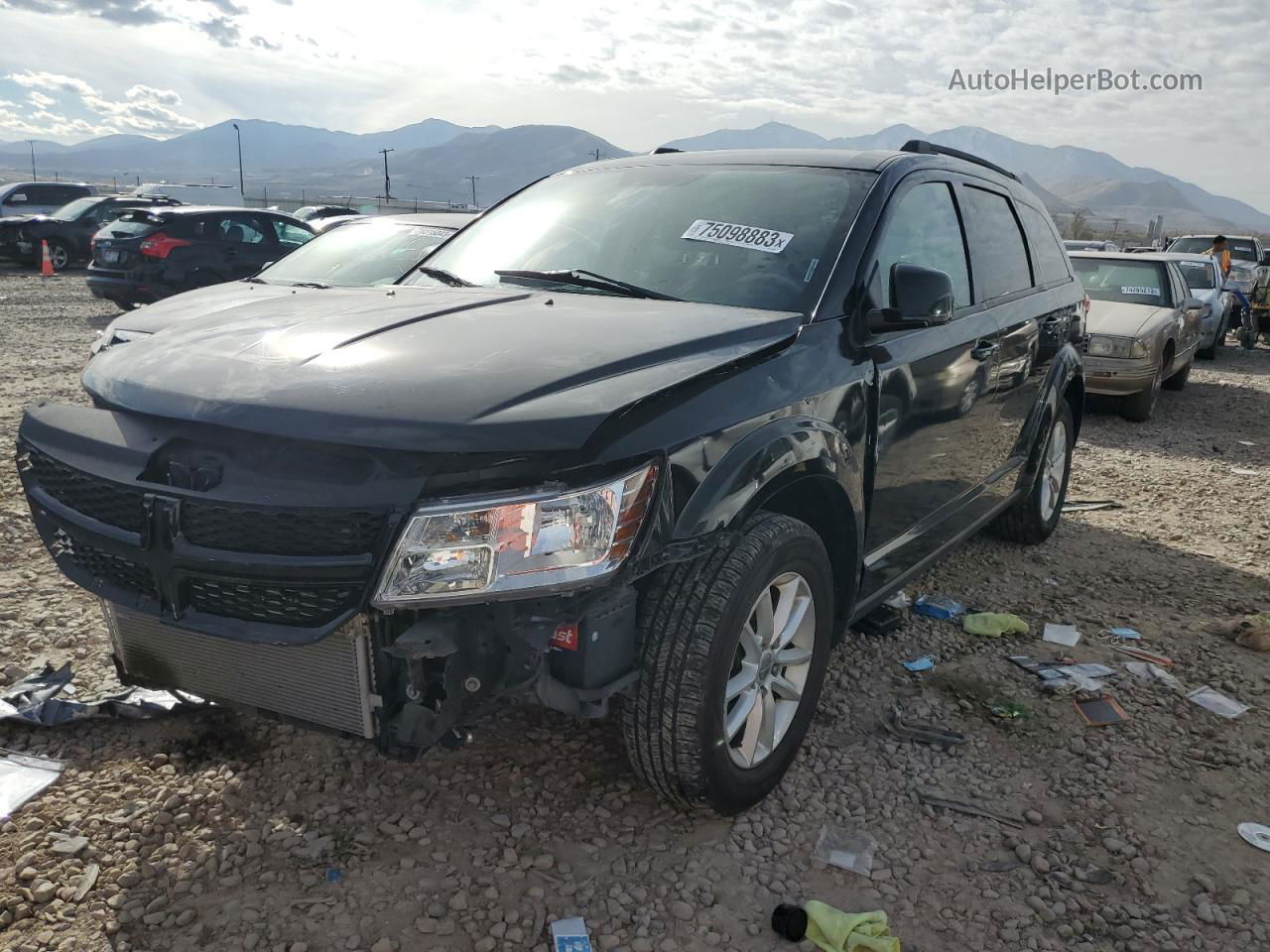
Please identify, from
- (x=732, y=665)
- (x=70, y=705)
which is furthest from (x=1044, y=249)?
(x=70, y=705)

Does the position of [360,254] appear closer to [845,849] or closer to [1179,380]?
[845,849]

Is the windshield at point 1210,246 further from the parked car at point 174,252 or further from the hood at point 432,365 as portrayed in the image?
the hood at point 432,365

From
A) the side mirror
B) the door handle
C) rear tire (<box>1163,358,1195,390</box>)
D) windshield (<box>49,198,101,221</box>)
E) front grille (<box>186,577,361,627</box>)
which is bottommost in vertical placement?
rear tire (<box>1163,358,1195,390</box>)

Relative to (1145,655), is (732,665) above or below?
above

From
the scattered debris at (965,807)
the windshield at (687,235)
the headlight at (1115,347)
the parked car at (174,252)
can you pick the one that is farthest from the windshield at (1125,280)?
the parked car at (174,252)

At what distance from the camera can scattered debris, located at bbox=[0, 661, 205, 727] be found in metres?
2.91

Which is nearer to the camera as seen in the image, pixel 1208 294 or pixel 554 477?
pixel 554 477

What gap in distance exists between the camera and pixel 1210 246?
757 inches

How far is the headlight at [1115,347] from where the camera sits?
347 inches

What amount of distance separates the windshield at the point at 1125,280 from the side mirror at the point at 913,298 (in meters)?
8.29

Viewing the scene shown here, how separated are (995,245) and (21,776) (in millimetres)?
3950

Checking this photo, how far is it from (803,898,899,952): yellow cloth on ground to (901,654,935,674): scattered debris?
148 cm

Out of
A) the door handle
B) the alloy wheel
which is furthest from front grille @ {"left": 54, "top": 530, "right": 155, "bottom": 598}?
the door handle

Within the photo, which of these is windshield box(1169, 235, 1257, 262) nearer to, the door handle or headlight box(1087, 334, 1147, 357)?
headlight box(1087, 334, 1147, 357)
